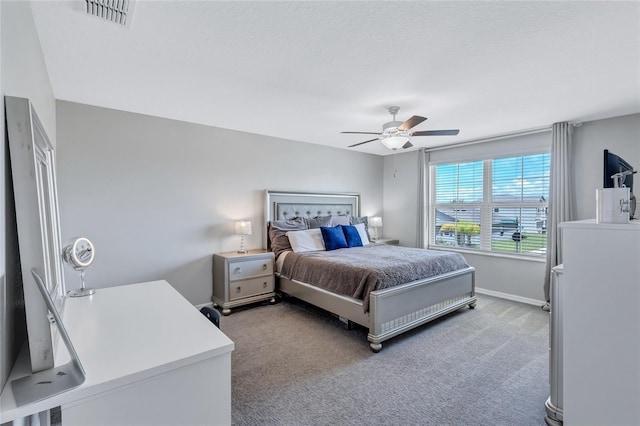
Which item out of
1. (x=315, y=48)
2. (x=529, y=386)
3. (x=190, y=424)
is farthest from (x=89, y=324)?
(x=529, y=386)

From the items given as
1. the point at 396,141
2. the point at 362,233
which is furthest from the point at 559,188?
the point at 362,233

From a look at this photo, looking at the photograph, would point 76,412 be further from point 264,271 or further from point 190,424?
point 264,271

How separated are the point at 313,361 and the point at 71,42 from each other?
293cm

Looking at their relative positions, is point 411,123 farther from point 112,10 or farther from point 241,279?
point 241,279

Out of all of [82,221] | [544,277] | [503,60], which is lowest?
[544,277]

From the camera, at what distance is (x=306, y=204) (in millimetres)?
4867

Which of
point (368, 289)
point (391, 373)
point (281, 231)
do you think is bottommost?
point (391, 373)

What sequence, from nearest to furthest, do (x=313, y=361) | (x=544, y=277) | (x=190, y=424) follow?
(x=190, y=424)
(x=313, y=361)
(x=544, y=277)

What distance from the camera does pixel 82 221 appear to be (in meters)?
3.08

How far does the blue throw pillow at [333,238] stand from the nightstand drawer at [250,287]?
3.02ft

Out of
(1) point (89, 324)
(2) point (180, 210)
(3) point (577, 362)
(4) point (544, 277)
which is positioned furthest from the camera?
(4) point (544, 277)

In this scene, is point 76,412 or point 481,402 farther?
point 481,402

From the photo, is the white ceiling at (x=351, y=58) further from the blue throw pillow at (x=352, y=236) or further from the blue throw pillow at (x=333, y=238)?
the blue throw pillow at (x=352, y=236)

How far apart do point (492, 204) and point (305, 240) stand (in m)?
2.96
